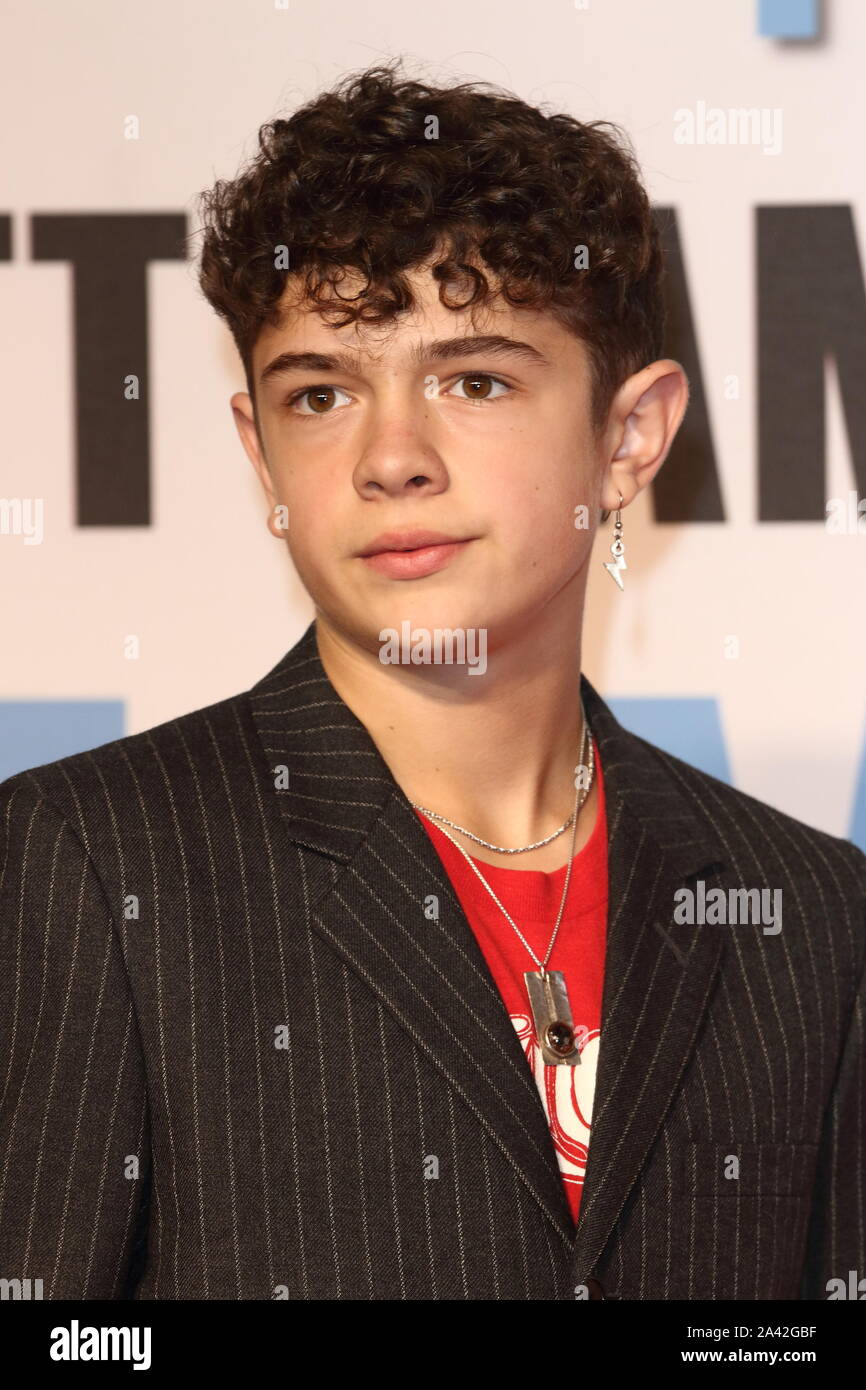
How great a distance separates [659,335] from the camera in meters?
1.90

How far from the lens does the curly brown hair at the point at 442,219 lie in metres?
1.61

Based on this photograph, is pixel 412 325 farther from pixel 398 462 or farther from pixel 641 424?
pixel 641 424

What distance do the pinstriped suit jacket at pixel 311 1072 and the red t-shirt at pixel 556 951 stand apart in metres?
0.03

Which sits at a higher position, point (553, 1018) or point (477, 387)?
point (477, 387)

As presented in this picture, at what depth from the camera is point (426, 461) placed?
157cm

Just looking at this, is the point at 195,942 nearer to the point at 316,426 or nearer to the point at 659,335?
the point at 316,426

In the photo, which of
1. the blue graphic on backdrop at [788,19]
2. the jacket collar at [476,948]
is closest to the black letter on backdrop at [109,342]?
the jacket collar at [476,948]

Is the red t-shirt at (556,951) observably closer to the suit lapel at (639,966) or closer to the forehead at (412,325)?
the suit lapel at (639,966)

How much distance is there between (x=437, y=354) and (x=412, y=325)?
37mm

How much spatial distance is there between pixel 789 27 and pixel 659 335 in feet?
2.23

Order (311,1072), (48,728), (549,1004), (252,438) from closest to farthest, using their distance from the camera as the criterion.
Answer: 1. (311,1072)
2. (549,1004)
3. (252,438)
4. (48,728)

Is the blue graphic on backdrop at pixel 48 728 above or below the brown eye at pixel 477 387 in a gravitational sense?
below

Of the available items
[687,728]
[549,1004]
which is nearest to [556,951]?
[549,1004]
